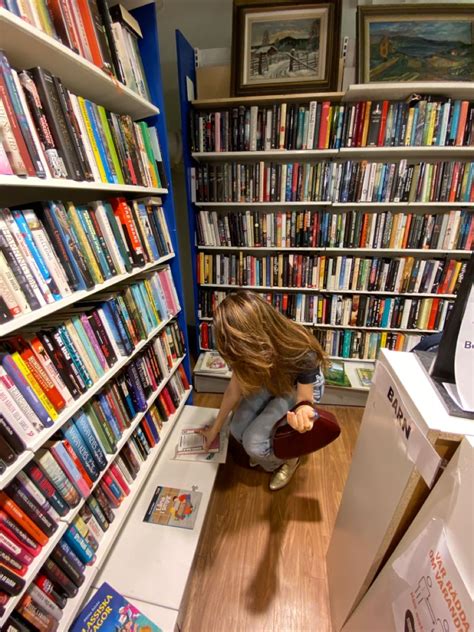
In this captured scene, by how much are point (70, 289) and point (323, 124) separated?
4.83 feet

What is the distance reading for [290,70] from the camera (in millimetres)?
1453

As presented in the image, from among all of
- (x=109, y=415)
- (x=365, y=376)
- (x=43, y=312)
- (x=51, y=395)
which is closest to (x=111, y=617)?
(x=109, y=415)

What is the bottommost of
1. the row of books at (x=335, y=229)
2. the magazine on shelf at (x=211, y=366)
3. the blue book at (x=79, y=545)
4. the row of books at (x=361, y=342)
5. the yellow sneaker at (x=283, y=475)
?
the yellow sneaker at (x=283, y=475)

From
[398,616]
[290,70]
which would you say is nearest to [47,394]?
[398,616]

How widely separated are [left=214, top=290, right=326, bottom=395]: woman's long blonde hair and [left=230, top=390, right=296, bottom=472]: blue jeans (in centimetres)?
23

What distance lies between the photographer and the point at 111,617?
2.72 ft

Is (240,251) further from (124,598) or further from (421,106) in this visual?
(124,598)

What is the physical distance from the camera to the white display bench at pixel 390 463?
1.45 ft

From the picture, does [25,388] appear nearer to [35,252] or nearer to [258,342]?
[35,252]

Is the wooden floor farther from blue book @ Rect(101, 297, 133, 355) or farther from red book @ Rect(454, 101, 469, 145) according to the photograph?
red book @ Rect(454, 101, 469, 145)

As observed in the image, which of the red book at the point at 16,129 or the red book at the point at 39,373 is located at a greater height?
the red book at the point at 16,129

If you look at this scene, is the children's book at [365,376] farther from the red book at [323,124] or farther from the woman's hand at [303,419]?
the red book at [323,124]

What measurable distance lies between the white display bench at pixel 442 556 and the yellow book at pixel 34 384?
2.72 ft

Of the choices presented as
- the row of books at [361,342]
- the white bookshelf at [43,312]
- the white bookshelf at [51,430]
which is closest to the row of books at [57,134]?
the white bookshelf at [43,312]
